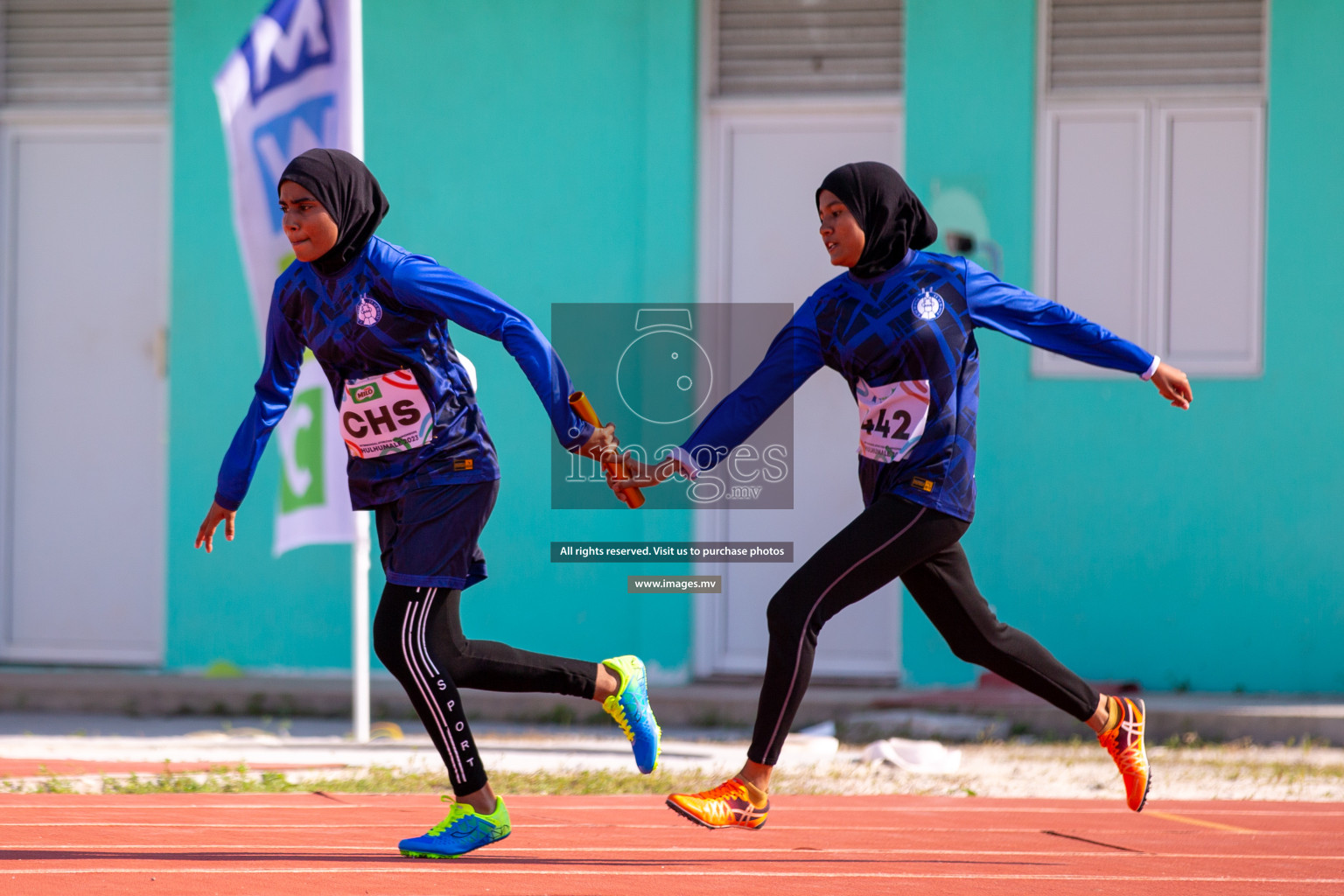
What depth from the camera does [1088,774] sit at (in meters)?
7.35

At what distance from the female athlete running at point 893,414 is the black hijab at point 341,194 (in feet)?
3.65

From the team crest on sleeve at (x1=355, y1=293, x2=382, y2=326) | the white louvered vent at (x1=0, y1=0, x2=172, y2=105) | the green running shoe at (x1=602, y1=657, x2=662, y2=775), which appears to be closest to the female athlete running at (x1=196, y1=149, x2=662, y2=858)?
the team crest on sleeve at (x1=355, y1=293, x2=382, y2=326)

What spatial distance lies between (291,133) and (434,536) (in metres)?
3.54

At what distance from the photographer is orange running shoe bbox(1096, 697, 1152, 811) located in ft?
17.1

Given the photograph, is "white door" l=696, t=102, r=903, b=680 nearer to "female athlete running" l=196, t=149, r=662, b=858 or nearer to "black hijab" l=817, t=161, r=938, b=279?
"black hijab" l=817, t=161, r=938, b=279

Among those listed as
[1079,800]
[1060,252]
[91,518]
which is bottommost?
[1079,800]

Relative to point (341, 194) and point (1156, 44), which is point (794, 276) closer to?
point (1156, 44)

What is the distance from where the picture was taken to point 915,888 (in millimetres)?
4547

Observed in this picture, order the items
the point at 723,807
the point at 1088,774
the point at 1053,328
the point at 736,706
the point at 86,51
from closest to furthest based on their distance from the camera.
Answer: the point at 723,807, the point at 1053,328, the point at 1088,774, the point at 736,706, the point at 86,51

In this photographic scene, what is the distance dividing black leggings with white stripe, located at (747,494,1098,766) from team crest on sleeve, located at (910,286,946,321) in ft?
1.87

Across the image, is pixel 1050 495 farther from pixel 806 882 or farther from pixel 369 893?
pixel 369 893

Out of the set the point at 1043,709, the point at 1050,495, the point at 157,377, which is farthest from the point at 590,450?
the point at 157,377

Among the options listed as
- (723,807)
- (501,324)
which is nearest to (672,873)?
(723,807)

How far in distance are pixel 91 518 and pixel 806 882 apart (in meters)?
6.86
